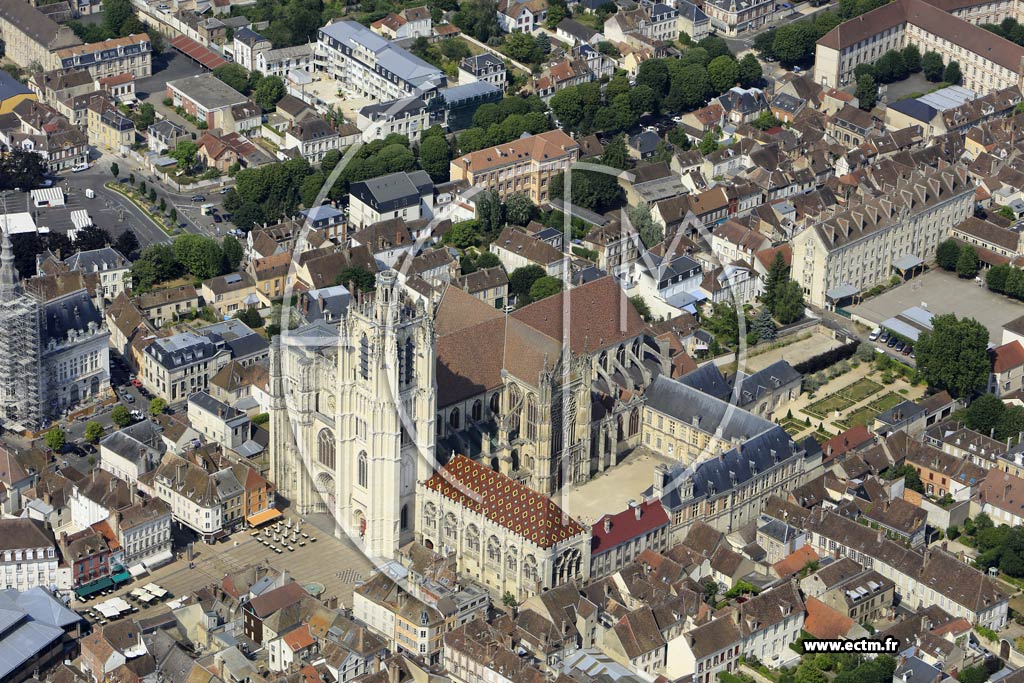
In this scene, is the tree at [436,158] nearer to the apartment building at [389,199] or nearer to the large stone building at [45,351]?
the apartment building at [389,199]

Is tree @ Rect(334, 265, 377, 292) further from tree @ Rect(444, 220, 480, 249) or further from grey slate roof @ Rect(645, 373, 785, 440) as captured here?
grey slate roof @ Rect(645, 373, 785, 440)

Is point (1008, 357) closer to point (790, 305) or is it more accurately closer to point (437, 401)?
point (790, 305)

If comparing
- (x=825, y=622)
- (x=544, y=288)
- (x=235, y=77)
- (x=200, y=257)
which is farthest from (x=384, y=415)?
(x=235, y=77)

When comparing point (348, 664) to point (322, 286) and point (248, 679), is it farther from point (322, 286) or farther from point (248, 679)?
A: point (322, 286)

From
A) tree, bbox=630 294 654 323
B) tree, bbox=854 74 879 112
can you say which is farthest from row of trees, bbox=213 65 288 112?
tree, bbox=854 74 879 112

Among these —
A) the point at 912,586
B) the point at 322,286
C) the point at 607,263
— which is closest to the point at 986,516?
the point at 912,586

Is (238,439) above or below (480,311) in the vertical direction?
below
